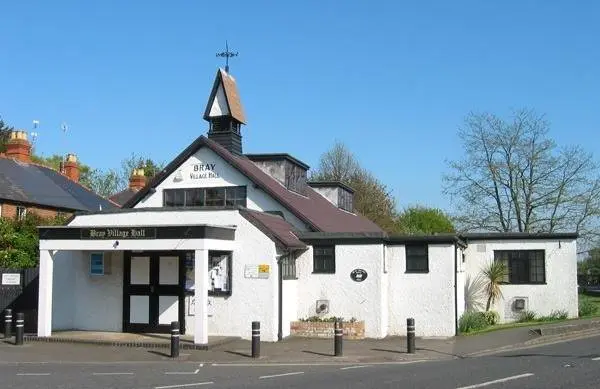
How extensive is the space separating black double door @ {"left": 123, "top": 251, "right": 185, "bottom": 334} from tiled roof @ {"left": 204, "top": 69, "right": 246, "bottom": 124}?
9.53m

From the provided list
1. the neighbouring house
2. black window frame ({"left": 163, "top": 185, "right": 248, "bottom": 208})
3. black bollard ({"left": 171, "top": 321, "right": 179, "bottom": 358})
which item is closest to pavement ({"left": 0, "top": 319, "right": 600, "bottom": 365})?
black bollard ({"left": 171, "top": 321, "right": 179, "bottom": 358})

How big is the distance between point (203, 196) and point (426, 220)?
126 feet

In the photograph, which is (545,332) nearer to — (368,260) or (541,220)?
(368,260)

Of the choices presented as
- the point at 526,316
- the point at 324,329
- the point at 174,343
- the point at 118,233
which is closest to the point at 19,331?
the point at 118,233

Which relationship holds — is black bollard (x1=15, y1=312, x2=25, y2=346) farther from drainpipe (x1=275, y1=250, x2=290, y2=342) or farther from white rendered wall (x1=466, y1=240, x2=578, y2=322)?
white rendered wall (x1=466, y1=240, x2=578, y2=322)

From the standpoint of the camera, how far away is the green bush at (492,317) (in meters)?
25.4

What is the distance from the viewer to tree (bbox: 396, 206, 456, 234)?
59.6 meters

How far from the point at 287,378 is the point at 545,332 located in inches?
430

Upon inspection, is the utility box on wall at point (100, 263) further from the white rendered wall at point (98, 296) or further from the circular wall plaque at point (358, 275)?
the circular wall plaque at point (358, 275)

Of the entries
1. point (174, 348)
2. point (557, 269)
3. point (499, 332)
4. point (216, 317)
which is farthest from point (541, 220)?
point (174, 348)

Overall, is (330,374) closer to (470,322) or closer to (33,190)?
(470,322)

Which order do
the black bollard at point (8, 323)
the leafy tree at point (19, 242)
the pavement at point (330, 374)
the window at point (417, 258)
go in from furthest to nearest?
the leafy tree at point (19, 242), the window at point (417, 258), the black bollard at point (8, 323), the pavement at point (330, 374)

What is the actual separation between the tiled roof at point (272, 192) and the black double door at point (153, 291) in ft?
16.2

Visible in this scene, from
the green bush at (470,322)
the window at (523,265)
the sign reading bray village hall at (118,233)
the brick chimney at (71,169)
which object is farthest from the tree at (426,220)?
the sign reading bray village hall at (118,233)
